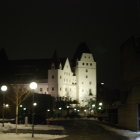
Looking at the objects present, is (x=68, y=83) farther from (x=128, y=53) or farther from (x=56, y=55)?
(x=128, y=53)

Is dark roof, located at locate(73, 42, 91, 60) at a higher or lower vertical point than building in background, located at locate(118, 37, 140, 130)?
higher

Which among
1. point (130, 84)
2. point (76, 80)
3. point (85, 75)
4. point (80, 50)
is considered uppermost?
point (80, 50)

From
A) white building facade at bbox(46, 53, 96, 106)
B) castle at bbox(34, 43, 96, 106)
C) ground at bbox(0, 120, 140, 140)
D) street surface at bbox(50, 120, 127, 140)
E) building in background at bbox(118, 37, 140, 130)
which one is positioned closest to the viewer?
ground at bbox(0, 120, 140, 140)

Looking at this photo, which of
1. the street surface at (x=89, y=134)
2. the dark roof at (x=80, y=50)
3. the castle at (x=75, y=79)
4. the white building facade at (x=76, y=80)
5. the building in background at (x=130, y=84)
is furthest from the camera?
the dark roof at (x=80, y=50)

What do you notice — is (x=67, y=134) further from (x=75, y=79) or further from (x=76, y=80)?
(x=76, y=80)

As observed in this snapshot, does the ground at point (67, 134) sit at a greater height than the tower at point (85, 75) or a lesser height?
lesser

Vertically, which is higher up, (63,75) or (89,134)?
(63,75)

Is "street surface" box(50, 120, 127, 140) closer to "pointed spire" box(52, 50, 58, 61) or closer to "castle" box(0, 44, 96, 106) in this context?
"castle" box(0, 44, 96, 106)

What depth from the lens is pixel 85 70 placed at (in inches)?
7156

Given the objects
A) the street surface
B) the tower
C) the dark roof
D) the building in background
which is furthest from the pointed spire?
Result: the street surface

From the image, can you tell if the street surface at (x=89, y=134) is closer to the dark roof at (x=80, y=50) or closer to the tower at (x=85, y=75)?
the tower at (x=85, y=75)

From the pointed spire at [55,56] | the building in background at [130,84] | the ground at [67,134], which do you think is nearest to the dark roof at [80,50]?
the pointed spire at [55,56]

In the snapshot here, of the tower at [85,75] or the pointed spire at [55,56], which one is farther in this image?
the pointed spire at [55,56]

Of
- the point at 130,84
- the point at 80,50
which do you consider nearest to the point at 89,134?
the point at 130,84
